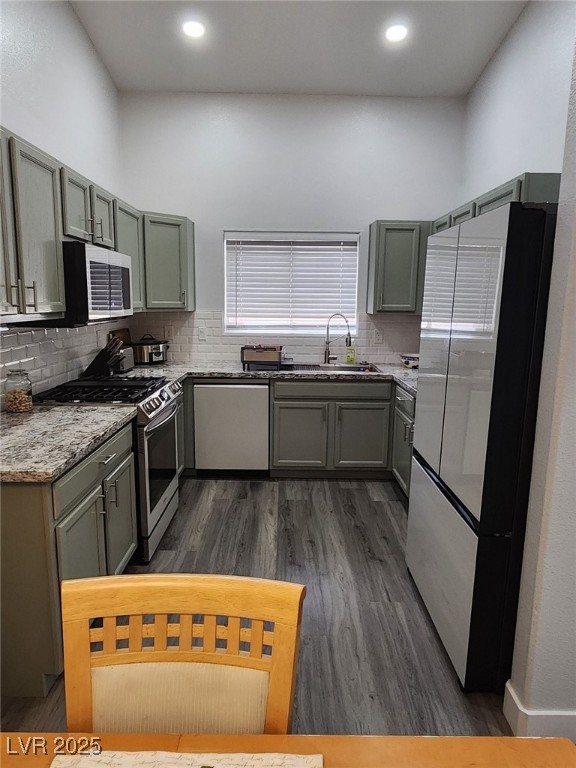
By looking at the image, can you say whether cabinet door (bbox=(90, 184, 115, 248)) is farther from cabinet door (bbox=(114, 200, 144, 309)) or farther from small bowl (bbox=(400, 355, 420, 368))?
small bowl (bbox=(400, 355, 420, 368))

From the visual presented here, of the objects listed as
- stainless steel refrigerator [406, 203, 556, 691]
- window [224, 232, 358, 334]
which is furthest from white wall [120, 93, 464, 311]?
stainless steel refrigerator [406, 203, 556, 691]

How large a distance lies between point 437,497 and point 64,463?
61.1 inches

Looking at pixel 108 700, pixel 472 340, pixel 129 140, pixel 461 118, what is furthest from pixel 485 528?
pixel 129 140

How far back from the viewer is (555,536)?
1.55 m

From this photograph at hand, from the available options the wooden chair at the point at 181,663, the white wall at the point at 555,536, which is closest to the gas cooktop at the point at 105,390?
the wooden chair at the point at 181,663

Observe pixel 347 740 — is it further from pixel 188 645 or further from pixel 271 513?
pixel 271 513

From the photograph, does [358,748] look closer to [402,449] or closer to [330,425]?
[402,449]

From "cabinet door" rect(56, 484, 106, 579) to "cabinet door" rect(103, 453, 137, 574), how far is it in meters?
0.07

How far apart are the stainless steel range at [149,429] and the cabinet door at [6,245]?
0.78m

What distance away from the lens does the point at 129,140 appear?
13.7 feet

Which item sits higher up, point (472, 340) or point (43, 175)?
point (43, 175)

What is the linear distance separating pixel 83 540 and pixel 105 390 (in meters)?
1.20

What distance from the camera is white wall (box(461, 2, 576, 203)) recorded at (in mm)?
2820

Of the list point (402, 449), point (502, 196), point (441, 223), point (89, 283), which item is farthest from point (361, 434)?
point (89, 283)
